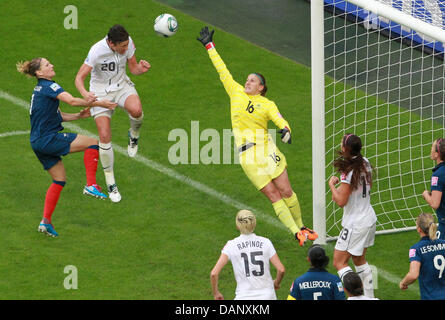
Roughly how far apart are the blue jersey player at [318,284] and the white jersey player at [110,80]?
4.59 m

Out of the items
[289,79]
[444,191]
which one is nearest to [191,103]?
[289,79]

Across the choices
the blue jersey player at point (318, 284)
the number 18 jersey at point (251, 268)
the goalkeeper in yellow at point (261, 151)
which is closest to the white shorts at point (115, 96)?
the goalkeeper in yellow at point (261, 151)

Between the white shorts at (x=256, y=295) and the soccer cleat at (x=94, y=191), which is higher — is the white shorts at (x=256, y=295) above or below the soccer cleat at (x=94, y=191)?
below

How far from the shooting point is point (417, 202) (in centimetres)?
1357

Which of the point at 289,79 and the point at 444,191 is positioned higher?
the point at 289,79

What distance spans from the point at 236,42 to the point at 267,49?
25.0 inches

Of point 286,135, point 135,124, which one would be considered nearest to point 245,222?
point 286,135

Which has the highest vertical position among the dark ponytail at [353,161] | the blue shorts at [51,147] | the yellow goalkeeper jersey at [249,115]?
the yellow goalkeeper jersey at [249,115]

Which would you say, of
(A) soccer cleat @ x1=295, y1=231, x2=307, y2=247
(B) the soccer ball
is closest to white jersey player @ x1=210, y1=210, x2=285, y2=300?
(A) soccer cleat @ x1=295, y1=231, x2=307, y2=247

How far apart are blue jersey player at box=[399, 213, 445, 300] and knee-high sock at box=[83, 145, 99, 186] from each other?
4737mm

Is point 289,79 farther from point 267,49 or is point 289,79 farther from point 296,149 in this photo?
point 296,149

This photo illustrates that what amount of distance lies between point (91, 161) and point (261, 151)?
233cm

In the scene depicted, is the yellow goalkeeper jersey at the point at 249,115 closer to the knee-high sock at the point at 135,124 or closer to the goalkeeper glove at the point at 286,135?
the goalkeeper glove at the point at 286,135

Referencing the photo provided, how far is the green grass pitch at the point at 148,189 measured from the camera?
11461 millimetres
